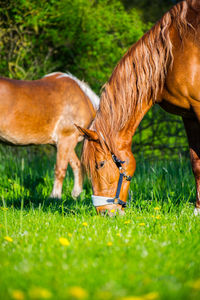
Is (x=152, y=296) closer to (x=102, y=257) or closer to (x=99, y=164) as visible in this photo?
(x=102, y=257)

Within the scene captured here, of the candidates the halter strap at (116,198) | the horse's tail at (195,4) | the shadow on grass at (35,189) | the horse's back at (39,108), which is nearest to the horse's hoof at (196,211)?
the halter strap at (116,198)

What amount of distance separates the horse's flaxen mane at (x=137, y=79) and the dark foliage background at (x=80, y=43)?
4389mm

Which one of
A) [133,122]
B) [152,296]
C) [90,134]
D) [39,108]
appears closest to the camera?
[152,296]

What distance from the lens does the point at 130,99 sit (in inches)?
123

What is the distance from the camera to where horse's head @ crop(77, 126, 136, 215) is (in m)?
3.10

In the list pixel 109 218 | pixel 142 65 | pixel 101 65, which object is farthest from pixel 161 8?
pixel 109 218

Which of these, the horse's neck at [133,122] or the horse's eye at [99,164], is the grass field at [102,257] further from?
the horse's neck at [133,122]

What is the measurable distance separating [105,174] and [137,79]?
942mm

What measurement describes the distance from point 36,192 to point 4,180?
73 centimetres

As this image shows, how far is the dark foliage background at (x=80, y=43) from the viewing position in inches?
305

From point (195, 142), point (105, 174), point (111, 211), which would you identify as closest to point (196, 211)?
point (195, 142)

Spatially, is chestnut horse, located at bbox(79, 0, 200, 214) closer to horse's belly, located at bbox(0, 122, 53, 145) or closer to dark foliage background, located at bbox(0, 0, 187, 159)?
horse's belly, located at bbox(0, 122, 53, 145)

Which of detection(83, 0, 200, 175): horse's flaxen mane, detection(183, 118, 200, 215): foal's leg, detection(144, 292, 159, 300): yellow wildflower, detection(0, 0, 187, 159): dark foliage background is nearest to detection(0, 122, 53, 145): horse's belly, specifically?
detection(83, 0, 200, 175): horse's flaxen mane

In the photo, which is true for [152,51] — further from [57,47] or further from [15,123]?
[57,47]
